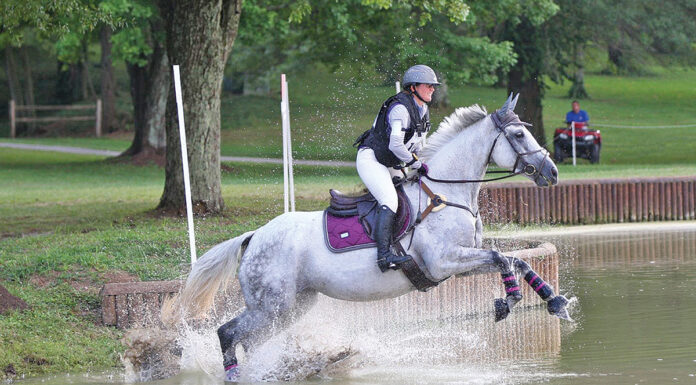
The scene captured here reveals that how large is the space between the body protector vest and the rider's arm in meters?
0.06

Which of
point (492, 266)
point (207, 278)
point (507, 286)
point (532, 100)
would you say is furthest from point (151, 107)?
point (507, 286)

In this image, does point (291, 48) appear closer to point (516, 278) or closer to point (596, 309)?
point (596, 309)

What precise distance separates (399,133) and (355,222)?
32.4 inches

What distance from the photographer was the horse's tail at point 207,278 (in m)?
9.16

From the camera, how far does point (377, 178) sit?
28.6ft

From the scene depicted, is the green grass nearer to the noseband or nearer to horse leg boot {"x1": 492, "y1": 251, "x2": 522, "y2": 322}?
the noseband

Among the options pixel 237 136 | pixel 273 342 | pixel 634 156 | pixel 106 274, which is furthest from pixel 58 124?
pixel 273 342

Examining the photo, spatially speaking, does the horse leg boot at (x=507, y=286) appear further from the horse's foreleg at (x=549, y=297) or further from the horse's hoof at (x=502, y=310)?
the horse's foreleg at (x=549, y=297)

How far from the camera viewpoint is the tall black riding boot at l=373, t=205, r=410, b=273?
8.47 meters

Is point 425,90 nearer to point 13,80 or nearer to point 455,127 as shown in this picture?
point 455,127

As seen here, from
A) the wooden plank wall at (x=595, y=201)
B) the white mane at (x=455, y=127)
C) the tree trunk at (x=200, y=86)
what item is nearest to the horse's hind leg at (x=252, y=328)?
the white mane at (x=455, y=127)

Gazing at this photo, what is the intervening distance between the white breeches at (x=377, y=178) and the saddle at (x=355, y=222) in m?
0.12

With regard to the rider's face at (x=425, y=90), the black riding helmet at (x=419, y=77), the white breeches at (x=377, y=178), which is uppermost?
the black riding helmet at (x=419, y=77)

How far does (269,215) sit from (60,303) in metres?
6.70
